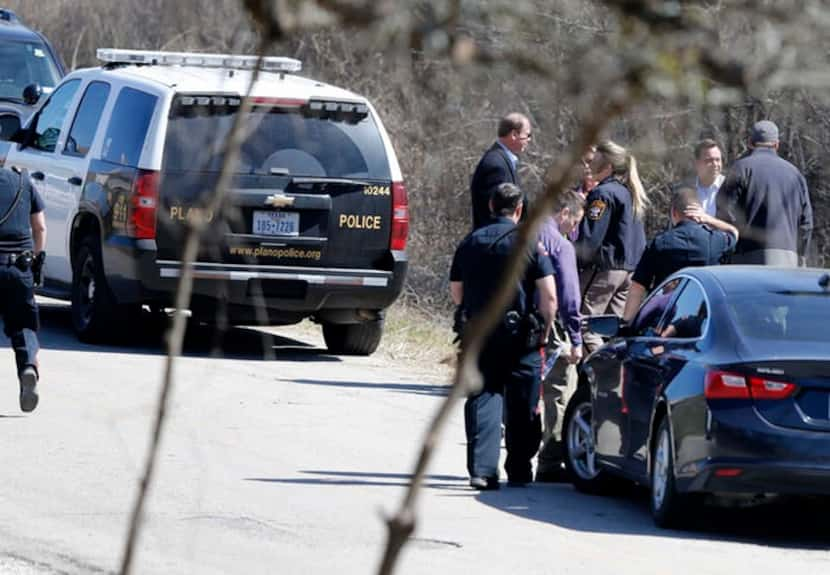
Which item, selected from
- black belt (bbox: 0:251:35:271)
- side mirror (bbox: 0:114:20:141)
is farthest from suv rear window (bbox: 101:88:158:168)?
side mirror (bbox: 0:114:20:141)

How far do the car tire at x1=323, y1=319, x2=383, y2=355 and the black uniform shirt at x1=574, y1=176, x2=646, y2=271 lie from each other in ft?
10.5

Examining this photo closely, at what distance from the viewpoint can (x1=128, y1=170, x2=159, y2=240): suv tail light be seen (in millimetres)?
14156

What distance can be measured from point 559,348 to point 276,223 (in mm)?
4297

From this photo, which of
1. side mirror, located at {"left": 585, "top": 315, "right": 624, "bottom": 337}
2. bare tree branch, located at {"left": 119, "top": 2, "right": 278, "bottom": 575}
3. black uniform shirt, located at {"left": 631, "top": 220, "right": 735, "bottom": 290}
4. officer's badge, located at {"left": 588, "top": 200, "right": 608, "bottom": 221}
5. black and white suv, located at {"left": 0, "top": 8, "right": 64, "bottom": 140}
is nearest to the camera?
bare tree branch, located at {"left": 119, "top": 2, "right": 278, "bottom": 575}

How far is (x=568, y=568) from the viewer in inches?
308

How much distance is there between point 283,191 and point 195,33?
56.8 feet

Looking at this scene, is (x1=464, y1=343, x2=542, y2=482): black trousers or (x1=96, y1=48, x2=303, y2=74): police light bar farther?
(x1=96, y1=48, x2=303, y2=74): police light bar

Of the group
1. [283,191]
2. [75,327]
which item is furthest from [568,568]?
[75,327]

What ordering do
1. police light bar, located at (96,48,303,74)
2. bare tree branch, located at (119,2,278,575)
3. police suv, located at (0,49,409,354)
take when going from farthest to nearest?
police light bar, located at (96,48,303,74), police suv, located at (0,49,409,354), bare tree branch, located at (119,2,278,575)

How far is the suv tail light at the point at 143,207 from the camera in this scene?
1416 cm

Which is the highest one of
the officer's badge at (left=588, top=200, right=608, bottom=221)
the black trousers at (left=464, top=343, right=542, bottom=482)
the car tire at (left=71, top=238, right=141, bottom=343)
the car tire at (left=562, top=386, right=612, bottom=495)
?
the officer's badge at (left=588, top=200, right=608, bottom=221)

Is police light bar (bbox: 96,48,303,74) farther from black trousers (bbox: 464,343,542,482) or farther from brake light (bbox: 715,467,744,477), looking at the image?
brake light (bbox: 715,467,744,477)

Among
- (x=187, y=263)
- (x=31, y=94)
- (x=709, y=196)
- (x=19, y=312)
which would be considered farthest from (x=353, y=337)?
(x=187, y=263)

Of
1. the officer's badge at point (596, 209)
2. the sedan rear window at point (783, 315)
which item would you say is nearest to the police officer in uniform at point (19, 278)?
the officer's badge at point (596, 209)
